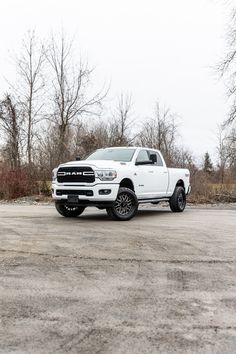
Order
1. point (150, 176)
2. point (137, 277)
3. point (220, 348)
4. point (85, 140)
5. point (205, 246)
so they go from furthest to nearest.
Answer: point (85, 140)
point (150, 176)
point (205, 246)
point (137, 277)
point (220, 348)

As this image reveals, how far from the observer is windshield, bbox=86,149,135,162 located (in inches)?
528

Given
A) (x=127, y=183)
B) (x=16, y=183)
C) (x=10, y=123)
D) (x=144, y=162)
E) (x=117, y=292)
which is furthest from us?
(x=10, y=123)

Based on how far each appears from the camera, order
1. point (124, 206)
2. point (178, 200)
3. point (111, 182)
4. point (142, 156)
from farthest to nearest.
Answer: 1. point (178, 200)
2. point (142, 156)
3. point (124, 206)
4. point (111, 182)

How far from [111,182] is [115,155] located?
1.66m

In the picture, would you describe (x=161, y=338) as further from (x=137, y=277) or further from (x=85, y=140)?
(x=85, y=140)

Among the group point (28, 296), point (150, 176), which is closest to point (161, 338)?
point (28, 296)

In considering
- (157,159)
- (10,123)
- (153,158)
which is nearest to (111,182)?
(153,158)

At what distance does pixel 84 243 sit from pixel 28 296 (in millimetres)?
3332

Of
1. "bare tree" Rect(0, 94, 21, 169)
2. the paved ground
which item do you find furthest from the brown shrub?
the paved ground

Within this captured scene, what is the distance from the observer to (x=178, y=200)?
51.1 feet

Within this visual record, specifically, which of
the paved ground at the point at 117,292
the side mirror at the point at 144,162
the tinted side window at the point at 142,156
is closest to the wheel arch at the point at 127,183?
the side mirror at the point at 144,162

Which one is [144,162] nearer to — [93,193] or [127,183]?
[127,183]

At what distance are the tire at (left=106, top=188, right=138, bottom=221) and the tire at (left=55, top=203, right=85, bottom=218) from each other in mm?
1575

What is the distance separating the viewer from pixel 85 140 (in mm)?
31938
